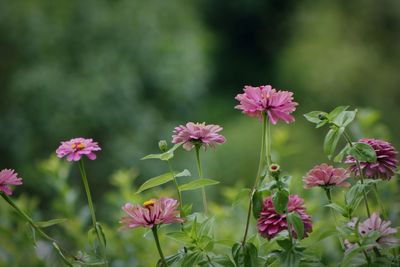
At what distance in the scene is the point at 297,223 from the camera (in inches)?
19.0

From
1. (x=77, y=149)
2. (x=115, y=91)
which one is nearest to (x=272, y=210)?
(x=77, y=149)

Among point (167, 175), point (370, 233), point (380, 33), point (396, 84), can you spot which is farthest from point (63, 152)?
point (380, 33)

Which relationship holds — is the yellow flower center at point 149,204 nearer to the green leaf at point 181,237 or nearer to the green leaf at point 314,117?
the green leaf at point 181,237

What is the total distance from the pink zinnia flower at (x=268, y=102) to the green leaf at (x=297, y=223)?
8 centimetres

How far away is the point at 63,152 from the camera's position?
55 centimetres

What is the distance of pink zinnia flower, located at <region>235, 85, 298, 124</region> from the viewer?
0.52m

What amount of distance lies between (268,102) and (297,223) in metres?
0.10

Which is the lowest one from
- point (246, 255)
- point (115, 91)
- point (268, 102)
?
point (246, 255)

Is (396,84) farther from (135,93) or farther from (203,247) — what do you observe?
(203,247)

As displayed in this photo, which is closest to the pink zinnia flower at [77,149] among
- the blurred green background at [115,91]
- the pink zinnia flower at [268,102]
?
the pink zinnia flower at [268,102]

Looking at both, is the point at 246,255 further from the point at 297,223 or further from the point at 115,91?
the point at 115,91

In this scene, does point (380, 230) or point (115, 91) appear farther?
point (115, 91)

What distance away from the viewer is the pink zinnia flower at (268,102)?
20.5 inches

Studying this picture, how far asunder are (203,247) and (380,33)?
258 inches
